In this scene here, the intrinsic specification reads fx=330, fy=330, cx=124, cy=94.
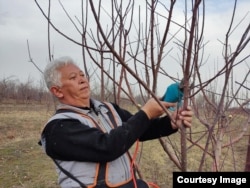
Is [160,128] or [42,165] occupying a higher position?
[160,128]

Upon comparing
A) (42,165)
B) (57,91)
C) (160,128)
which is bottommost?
(42,165)

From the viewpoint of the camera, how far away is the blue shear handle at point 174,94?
4.63 ft

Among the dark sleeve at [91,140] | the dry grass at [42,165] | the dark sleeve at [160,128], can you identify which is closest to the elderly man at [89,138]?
the dark sleeve at [91,140]

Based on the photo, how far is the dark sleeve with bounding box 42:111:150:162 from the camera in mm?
1397

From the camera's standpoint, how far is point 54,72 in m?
1.65

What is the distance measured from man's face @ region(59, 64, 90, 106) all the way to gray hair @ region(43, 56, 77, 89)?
0.9 inches

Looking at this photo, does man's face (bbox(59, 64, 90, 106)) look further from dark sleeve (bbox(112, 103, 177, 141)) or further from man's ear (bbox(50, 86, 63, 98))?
dark sleeve (bbox(112, 103, 177, 141))

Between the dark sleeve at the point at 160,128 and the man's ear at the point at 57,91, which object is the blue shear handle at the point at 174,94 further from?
the man's ear at the point at 57,91

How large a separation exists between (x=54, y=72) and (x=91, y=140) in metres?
0.45

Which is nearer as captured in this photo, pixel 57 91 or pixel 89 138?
pixel 89 138

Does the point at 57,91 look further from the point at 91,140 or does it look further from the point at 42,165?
the point at 42,165

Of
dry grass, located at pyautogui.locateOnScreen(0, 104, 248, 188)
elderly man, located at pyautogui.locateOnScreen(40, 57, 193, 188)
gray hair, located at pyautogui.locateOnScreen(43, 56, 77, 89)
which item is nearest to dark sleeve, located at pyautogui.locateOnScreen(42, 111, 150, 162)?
elderly man, located at pyautogui.locateOnScreen(40, 57, 193, 188)

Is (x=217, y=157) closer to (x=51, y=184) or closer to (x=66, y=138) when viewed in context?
(x=66, y=138)

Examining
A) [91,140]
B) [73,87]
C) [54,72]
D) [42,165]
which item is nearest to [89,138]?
[91,140]
